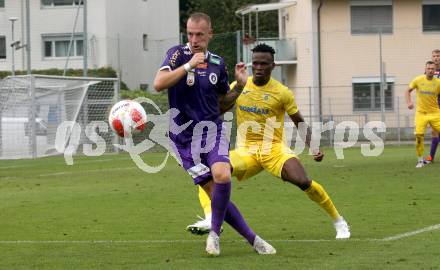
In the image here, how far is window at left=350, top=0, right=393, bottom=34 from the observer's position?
43.3 meters

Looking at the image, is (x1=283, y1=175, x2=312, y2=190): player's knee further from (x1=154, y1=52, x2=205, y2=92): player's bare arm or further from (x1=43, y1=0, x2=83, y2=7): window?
(x1=43, y1=0, x2=83, y2=7): window

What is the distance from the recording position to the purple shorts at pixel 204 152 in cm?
904

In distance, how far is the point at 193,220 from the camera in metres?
12.1

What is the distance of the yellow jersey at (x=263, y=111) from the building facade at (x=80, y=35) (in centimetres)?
3551

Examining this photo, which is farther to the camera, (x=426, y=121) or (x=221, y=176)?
(x=426, y=121)

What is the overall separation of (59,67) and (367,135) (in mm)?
18413

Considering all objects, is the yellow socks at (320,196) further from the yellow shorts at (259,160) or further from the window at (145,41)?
the window at (145,41)

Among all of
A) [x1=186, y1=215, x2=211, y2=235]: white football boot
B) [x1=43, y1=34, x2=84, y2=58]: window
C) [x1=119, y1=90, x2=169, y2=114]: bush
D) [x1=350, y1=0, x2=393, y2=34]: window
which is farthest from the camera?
[x1=43, y1=34, x2=84, y2=58]: window

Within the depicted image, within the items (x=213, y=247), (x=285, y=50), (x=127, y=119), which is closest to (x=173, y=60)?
(x=213, y=247)

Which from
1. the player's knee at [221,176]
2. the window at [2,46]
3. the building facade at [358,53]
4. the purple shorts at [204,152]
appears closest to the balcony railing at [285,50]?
the building facade at [358,53]

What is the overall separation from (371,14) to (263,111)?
33797 millimetres

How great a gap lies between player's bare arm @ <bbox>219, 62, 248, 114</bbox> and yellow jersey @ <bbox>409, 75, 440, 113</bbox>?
12246 millimetres

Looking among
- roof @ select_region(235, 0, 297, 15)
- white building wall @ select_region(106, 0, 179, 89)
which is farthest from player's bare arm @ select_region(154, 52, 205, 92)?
white building wall @ select_region(106, 0, 179, 89)

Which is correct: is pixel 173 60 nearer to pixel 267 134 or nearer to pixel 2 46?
pixel 267 134
